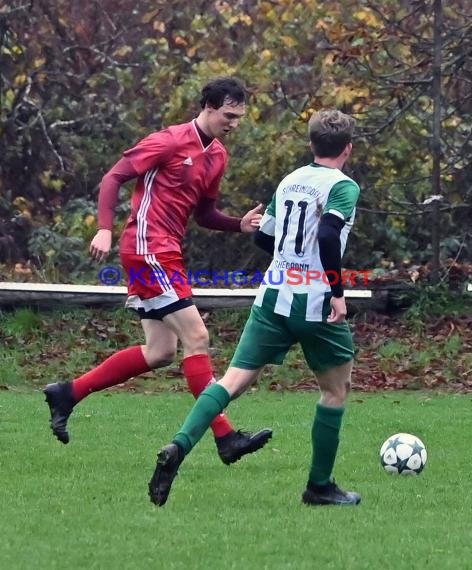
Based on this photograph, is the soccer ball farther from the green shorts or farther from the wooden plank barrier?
the wooden plank barrier

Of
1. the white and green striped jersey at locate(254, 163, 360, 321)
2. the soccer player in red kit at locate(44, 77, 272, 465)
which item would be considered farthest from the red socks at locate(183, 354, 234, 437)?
the white and green striped jersey at locate(254, 163, 360, 321)

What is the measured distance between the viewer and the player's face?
6828 mm

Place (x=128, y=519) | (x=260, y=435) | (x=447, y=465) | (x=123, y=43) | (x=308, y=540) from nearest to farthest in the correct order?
1. (x=308, y=540)
2. (x=128, y=519)
3. (x=260, y=435)
4. (x=447, y=465)
5. (x=123, y=43)

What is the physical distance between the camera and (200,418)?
18.4ft

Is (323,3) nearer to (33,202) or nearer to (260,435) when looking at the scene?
(33,202)

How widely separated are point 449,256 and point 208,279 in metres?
2.67

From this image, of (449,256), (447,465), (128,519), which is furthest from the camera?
(449,256)

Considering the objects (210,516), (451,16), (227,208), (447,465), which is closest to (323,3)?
(451,16)

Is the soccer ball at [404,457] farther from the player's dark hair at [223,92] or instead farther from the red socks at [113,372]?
Result: the player's dark hair at [223,92]

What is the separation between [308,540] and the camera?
5051mm

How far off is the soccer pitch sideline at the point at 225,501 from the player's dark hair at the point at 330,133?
5.13 ft

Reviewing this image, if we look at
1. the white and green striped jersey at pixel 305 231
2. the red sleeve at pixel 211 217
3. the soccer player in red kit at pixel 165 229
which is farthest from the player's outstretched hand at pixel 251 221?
the white and green striped jersey at pixel 305 231

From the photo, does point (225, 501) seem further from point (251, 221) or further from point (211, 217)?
point (211, 217)

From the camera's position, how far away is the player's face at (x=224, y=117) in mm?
6828
